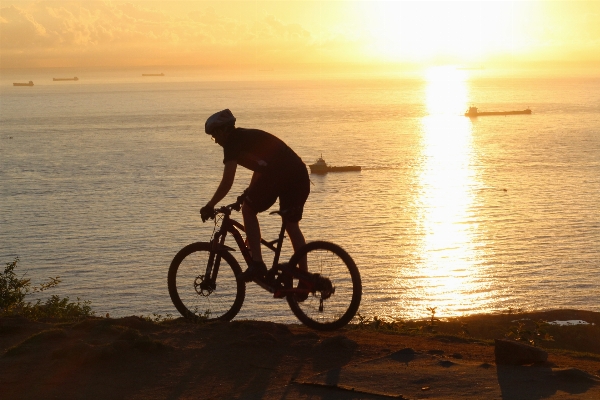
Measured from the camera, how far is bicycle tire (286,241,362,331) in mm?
6703

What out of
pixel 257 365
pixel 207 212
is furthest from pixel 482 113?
pixel 257 365

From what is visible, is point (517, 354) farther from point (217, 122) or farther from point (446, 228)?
point (446, 228)

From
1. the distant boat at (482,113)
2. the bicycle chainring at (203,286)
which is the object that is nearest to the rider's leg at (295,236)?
the bicycle chainring at (203,286)

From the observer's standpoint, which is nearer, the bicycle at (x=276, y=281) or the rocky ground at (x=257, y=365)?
the rocky ground at (x=257, y=365)

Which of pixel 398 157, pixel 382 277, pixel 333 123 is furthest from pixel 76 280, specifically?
pixel 333 123

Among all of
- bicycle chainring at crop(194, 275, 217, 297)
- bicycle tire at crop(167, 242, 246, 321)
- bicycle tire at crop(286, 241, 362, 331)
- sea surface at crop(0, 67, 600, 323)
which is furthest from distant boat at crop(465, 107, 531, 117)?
bicycle tire at crop(286, 241, 362, 331)

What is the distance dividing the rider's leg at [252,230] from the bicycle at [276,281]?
116 mm

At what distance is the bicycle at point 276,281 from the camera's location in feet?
22.6

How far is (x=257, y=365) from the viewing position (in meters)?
6.07

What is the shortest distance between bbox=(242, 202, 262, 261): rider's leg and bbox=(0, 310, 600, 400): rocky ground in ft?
2.30

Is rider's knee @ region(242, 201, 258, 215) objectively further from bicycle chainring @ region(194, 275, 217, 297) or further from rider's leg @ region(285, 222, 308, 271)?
bicycle chainring @ region(194, 275, 217, 297)

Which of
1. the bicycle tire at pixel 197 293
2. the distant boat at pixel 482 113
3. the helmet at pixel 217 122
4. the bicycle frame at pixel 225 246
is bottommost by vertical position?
the bicycle tire at pixel 197 293

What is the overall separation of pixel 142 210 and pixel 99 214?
3131 millimetres

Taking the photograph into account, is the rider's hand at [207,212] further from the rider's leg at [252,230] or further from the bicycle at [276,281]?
the rider's leg at [252,230]
